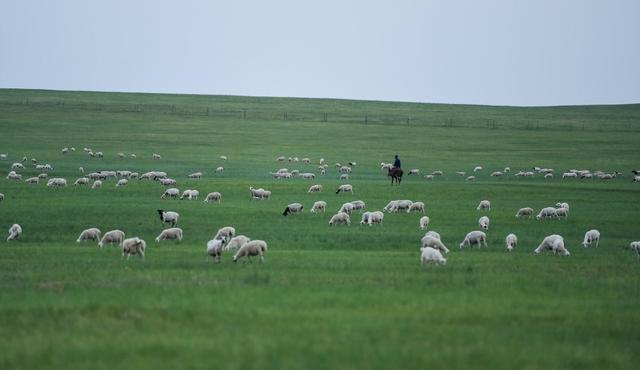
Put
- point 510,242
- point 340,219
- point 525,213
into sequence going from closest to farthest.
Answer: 1. point 510,242
2. point 340,219
3. point 525,213

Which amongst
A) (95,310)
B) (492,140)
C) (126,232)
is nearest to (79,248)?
(126,232)

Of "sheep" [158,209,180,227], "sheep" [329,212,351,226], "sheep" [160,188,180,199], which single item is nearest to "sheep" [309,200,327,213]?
"sheep" [329,212,351,226]

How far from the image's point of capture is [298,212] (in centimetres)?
4056

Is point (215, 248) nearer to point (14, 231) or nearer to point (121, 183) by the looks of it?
point (14, 231)

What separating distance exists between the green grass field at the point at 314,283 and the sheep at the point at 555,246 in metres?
0.52

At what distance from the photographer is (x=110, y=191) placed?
48719 millimetres

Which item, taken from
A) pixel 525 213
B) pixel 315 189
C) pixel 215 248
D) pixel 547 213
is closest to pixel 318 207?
pixel 525 213

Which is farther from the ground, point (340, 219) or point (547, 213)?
point (547, 213)

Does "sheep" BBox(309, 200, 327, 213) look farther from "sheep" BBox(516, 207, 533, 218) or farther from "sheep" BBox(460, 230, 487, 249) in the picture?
"sheep" BBox(460, 230, 487, 249)

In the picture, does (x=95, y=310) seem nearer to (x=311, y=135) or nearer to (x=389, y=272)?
(x=389, y=272)

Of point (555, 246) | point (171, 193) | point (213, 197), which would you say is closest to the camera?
point (555, 246)

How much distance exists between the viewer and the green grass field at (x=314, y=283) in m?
13.7

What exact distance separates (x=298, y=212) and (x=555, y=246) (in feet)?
48.4

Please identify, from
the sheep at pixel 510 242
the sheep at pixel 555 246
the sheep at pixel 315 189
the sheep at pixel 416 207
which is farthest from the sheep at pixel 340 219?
the sheep at pixel 315 189
